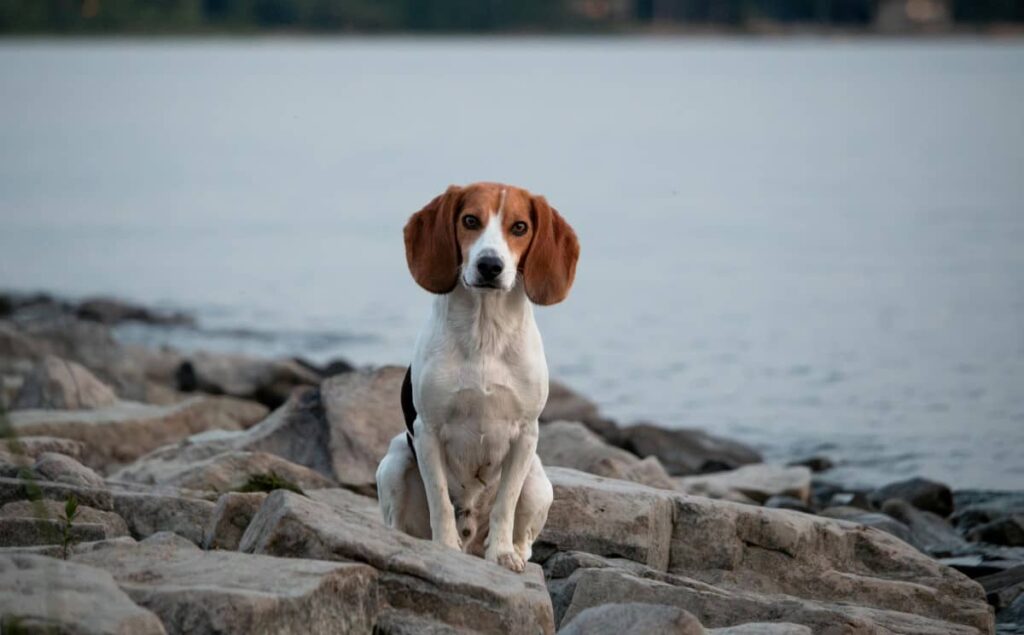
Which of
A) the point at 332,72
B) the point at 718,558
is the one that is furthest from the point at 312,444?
the point at 332,72

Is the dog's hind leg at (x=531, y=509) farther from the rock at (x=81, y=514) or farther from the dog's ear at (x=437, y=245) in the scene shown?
the rock at (x=81, y=514)

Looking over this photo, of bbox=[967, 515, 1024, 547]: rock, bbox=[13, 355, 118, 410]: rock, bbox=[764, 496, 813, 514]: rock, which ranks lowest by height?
bbox=[764, 496, 813, 514]: rock

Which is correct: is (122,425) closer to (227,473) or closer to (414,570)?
(227,473)

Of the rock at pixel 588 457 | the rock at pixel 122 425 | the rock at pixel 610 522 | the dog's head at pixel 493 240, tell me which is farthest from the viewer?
the rock at pixel 122 425

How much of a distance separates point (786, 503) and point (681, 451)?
2.75 metres

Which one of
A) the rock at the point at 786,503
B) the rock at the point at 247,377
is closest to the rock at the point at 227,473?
the rock at the point at 786,503

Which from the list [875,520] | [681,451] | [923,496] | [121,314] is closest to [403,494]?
[875,520]

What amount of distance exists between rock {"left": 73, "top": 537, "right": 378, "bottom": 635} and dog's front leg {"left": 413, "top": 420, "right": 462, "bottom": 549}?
3.34ft

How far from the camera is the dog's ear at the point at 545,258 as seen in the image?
827 centimetres

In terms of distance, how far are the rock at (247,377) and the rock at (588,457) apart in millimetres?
5183

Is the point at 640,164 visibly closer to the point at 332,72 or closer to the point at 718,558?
the point at 718,558

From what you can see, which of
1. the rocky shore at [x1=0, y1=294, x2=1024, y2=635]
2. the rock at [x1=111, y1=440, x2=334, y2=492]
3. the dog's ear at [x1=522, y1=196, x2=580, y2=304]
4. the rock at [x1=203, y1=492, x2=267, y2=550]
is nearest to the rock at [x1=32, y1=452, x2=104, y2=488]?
the rocky shore at [x1=0, y1=294, x2=1024, y2=635]

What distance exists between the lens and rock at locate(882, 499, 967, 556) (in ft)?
42.2

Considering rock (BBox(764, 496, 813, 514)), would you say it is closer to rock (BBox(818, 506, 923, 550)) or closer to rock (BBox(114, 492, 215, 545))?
rock (BBox(818, 506, 923, 550))
